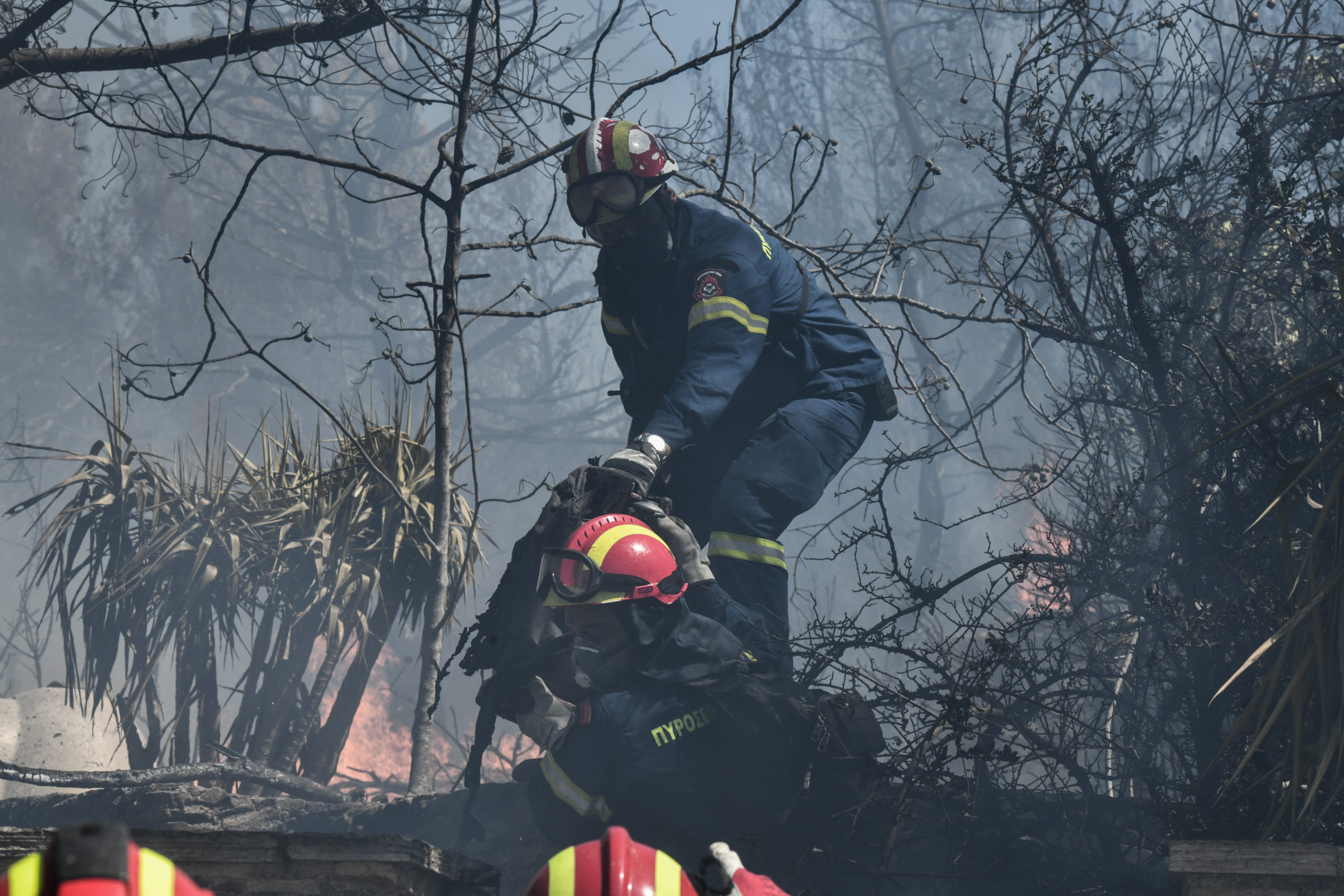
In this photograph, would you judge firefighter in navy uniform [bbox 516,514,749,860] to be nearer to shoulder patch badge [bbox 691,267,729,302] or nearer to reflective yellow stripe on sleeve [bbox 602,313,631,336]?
shoulder patch badge [bbox 691,267,729,302]

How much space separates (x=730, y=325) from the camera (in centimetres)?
364

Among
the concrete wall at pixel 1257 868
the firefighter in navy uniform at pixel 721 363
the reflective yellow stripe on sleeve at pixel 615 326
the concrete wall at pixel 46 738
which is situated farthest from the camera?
the concrete wall at pixel 46 738

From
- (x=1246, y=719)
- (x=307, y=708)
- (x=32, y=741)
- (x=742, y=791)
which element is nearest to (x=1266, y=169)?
(x=1246, y=719)

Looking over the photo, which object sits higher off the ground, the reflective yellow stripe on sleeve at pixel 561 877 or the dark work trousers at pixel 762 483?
the dark work trousers at pixel 762 483

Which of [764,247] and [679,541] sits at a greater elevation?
[764,247]

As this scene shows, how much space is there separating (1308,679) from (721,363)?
203 centimetres

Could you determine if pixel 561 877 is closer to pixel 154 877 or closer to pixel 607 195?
pixel 154 877

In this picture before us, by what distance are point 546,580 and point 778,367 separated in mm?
1388

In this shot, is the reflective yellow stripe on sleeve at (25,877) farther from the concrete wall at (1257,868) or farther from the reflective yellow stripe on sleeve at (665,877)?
the concrete wall at (1257,868)

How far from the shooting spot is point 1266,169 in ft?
12.7

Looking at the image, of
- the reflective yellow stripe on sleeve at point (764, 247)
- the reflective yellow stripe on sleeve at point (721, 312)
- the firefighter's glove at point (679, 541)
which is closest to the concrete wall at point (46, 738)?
the firefighter's glove at point (679, 541)

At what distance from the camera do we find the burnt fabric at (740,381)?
3615 mm

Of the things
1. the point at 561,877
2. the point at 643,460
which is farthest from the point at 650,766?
the point at 561,877

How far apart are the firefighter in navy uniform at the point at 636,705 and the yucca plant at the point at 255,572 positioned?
223 centimetres
